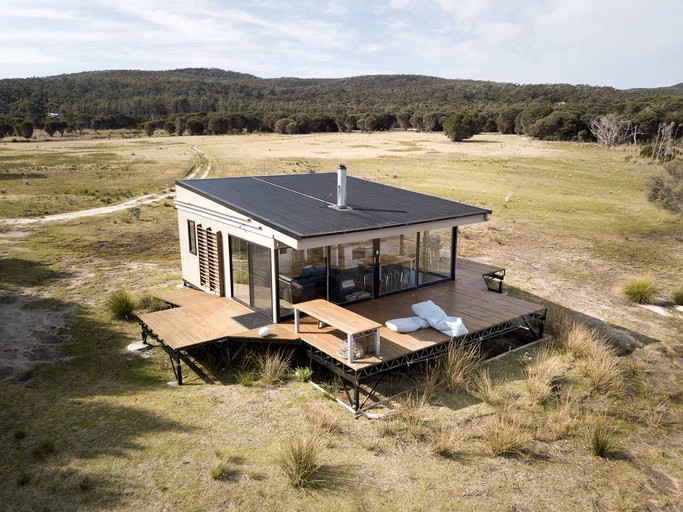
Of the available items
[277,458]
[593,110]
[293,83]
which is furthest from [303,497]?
[293,83]

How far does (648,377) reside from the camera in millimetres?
9125

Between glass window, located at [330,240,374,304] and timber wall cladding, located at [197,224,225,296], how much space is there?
2712 mm

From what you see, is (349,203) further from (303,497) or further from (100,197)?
(100,197)

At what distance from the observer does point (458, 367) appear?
850 centimetres

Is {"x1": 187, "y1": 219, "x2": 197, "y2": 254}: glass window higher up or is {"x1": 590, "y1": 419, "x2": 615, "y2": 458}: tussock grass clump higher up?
{"x1": 187, "y1": 219, "x2": 197, "y2": 254}: glass window

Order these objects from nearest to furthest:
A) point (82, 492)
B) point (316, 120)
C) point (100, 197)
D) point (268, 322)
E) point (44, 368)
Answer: point (82, 492)
point (44, 368)
point (268, 322)
point (100, 197)
point (316, 120)

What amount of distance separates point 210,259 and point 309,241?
3.69 metres

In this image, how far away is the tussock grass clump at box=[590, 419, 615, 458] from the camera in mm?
6781

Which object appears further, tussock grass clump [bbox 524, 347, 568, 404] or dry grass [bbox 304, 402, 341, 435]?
tussock grass clump [bbox 524, 347, 568, 404]

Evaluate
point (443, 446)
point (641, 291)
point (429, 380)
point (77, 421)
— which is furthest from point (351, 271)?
point (641, 291)

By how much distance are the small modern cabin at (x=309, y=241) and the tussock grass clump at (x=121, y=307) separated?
1.67 m

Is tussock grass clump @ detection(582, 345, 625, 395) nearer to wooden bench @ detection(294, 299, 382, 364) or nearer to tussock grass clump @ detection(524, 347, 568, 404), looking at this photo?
tussock grass clump @ detection(524, 347, 568, 404)

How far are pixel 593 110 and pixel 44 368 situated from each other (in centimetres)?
6682

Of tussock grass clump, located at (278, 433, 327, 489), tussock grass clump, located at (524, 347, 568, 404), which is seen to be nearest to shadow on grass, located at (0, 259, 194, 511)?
tussock grass clump, located at (278, 433, 327, 489)
